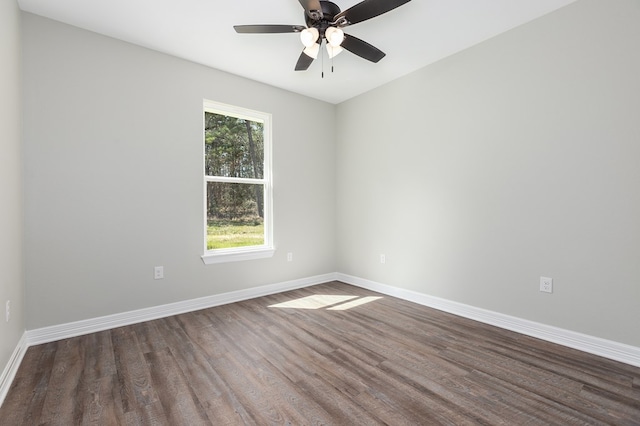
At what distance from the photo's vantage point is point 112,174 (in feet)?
9.09

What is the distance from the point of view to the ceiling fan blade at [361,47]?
7.72ft

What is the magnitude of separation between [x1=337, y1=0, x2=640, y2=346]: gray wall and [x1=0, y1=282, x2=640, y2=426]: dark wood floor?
1.59 ft

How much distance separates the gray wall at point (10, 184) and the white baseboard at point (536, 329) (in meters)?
3.43

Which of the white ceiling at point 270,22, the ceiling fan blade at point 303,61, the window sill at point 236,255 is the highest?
the white ceiling at point 270,22

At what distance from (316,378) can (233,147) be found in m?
2.72

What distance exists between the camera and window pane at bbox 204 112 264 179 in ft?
11.4

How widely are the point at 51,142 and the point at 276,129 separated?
2.23 metres

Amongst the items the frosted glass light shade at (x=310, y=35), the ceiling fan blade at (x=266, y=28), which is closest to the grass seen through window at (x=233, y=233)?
the ceiling fan blade at (x=266, y=28)

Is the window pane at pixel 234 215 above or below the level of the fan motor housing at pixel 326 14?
below

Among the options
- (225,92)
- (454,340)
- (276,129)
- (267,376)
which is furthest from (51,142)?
(454,340)

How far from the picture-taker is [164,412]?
162 centimetres

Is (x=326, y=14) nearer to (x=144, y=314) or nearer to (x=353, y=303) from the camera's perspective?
(x=353, y=303)

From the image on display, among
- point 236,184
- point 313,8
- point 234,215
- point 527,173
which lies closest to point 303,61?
point 313,8

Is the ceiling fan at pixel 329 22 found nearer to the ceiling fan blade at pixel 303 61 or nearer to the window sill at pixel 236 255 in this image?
the ceiling fan blade at pixel 303 61
